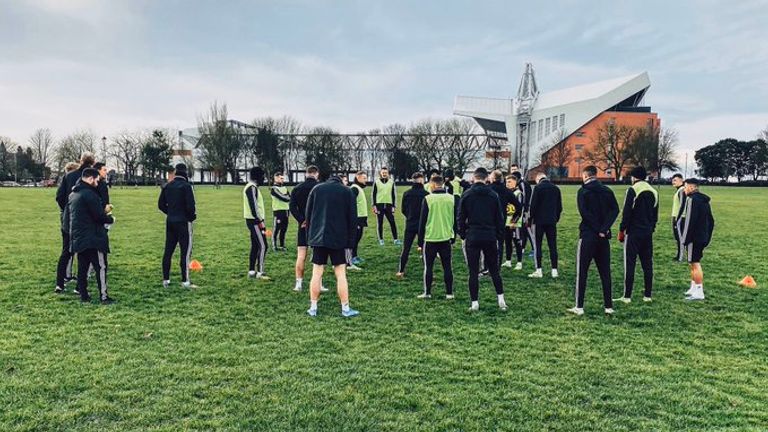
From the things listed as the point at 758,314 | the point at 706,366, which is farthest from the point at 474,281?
the point at 758,314

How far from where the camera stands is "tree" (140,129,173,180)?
69875 millimetres

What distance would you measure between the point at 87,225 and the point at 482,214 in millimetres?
5658

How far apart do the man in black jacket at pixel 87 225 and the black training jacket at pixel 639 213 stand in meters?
7.52

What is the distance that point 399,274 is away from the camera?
31.4 feet

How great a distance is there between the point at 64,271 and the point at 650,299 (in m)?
9.41

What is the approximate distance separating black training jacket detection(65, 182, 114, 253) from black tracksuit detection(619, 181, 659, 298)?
297 inches

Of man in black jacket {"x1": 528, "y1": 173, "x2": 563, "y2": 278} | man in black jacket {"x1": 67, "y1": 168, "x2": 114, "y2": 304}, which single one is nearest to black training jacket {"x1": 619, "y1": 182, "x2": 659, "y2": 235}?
man in black jacket {"x1": 528, "y1": 173, "x2": 563, "y2": 278}

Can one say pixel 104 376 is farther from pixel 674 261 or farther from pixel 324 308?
pixel 674 261

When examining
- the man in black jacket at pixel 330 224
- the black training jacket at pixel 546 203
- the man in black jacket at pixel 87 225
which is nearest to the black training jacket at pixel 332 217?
the man in black jacket at pixel 330 224

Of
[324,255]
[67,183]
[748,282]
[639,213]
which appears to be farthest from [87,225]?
[748,282]

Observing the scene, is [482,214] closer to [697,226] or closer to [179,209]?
[697,226]

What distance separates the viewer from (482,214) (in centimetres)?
698

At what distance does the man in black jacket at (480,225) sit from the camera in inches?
275

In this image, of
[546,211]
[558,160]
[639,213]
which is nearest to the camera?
[639,213]
